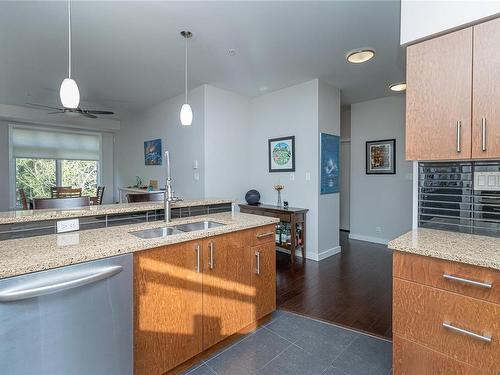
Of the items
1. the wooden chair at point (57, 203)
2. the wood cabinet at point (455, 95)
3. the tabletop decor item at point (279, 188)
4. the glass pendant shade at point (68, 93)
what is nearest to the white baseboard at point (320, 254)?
the tabletop decor item at point (279, 188)

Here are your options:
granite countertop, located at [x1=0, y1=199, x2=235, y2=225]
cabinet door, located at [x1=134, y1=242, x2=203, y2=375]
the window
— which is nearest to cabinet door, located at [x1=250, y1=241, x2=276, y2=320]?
cabinet door, located at [x1=134, y1=242, x2=203, y2=375]

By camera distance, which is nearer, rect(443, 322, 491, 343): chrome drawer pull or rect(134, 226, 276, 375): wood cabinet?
rect(443, 322, 491, 343): chrome drawer pull

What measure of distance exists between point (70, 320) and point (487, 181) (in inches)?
89.6

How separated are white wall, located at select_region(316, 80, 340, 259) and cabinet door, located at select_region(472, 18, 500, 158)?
2.38 m

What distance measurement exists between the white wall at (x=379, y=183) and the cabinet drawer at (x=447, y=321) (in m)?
3.38

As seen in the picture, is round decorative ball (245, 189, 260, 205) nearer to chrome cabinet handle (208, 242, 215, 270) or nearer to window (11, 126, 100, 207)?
chrome cabinet handle (208, 242, 215, 270)

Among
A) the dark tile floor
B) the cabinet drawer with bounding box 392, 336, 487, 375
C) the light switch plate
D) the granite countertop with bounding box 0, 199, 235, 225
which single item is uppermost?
the light switch plate

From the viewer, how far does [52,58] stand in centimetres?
308

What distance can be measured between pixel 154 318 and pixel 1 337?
62cm

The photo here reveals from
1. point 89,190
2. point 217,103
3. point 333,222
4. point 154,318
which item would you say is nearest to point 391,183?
point 333,222

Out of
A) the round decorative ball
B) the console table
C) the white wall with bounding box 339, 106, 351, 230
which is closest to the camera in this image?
the console table

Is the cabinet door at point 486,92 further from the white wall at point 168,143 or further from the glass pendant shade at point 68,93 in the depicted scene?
the white wall at point 168,143

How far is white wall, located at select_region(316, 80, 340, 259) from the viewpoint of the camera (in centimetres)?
371

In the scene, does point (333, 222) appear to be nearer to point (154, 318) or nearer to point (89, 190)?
point (154, 318)
